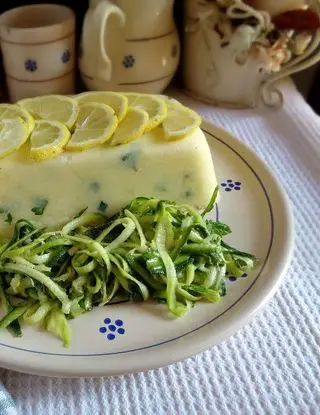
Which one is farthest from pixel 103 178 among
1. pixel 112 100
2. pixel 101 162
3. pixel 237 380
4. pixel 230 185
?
pixel 237 380

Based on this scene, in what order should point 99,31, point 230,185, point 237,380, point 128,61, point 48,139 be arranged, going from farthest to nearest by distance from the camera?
point 128,61, point 99,31, point 230,185, point 48,139, point 237,380

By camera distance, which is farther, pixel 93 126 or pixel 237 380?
pixel 93 126

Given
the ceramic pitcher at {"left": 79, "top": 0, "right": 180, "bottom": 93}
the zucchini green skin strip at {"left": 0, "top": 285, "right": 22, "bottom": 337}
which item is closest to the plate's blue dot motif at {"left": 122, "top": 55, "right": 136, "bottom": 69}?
the ceramic pitcher at {"left": 79, "top": 0, "right": 180, "bottom": 93}

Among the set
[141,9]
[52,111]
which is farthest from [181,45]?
[52,111]

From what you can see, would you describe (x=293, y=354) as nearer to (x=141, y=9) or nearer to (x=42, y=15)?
(x=141, y=9)

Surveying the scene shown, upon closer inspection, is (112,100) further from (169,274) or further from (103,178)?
(169,274)

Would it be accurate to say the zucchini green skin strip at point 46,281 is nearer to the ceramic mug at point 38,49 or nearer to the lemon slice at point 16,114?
the lemon slice at point 16,114

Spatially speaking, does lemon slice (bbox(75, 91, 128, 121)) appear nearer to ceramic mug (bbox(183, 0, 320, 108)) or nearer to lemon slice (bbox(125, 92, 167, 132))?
lemon slice (bbox(125, 92, 167, 132))
